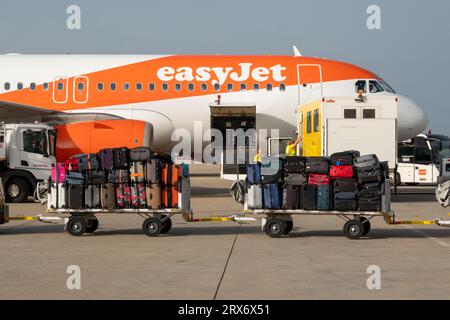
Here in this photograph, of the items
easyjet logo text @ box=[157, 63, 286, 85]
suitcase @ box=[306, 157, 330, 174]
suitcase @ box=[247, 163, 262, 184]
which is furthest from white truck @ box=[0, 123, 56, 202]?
suitcase @ box=[306, 157, 330, 174]

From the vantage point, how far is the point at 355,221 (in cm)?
1683

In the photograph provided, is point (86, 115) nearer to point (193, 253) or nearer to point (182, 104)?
point (182, 104)

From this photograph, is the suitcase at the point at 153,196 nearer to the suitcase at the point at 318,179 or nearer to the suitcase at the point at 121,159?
the suitcase at the point at 121,159

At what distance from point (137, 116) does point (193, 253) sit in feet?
59.3

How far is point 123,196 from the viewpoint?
56.7ft

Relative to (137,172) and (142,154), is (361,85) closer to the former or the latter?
(142,154)

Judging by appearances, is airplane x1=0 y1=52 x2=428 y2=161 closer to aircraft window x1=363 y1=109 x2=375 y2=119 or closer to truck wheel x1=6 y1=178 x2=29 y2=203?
truck wheel x1=6 y1=178 x2=29 y2=203

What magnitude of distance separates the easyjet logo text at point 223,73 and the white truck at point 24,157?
270 inches

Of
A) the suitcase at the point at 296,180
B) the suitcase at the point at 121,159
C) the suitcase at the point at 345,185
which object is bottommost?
the suitcase at the point at 345,185

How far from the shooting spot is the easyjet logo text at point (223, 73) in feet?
105

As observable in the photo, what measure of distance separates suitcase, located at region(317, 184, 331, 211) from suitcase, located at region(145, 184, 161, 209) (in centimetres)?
313

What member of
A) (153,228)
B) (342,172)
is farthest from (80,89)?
(342,172)

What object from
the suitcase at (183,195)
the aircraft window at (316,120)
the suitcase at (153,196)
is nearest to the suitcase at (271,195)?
the suitcase at (183,195)

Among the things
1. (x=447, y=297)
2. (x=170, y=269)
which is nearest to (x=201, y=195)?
(x=170, y=269)
